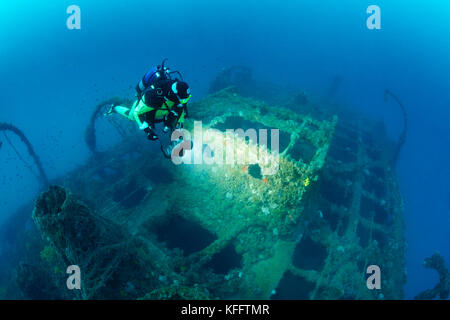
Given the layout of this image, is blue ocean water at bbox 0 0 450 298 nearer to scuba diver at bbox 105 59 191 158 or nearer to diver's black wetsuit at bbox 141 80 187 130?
scuba diver at bbox 105 59 191 158

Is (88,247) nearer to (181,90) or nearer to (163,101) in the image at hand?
(163,101)

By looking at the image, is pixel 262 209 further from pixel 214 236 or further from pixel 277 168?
pixel 214 236

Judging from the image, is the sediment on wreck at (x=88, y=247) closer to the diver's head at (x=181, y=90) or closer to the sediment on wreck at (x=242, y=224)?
the sediment on wreck at (x=242, y=224)

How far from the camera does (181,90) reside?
420 cm

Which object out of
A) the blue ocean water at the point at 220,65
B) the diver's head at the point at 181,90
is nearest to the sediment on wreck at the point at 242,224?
the diver's head at the point at 181,90

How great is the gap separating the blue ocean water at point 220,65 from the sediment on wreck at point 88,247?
2362 cm

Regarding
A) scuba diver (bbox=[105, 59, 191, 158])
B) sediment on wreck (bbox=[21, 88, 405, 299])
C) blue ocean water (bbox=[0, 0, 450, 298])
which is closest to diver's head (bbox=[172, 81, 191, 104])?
scuba diver (bbox=[105, 59, 191, 158])

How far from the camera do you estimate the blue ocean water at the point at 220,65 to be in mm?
33000

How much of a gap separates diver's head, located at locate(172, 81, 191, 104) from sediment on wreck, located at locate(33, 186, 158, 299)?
9.06 ft

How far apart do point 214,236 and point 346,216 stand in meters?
5.03

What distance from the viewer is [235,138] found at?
22.1 ft

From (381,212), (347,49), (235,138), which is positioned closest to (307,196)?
(235,138)

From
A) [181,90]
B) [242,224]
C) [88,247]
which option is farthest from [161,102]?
[242,224]

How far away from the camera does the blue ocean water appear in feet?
108
